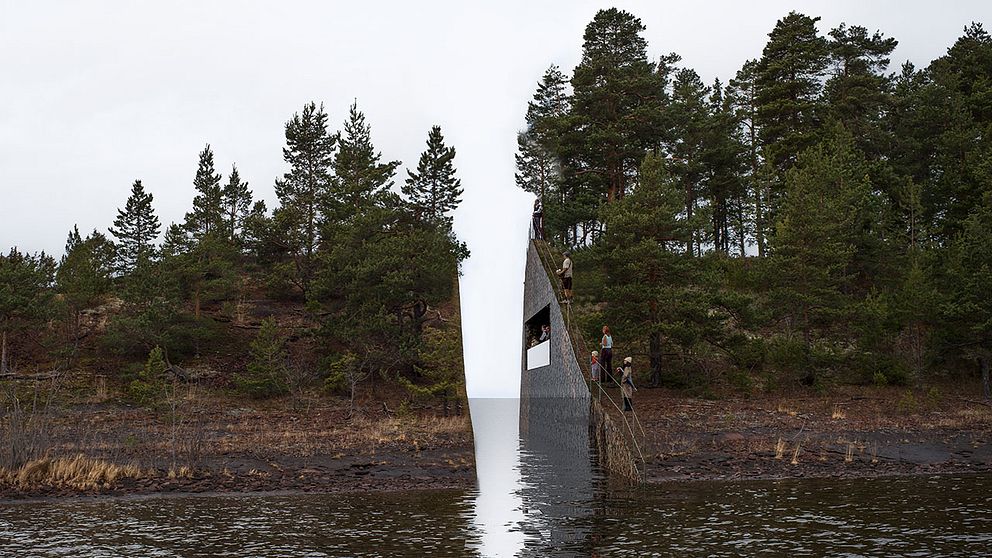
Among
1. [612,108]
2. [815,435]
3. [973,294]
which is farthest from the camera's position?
[612,108]

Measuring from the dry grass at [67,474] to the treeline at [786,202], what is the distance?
67.0 ft

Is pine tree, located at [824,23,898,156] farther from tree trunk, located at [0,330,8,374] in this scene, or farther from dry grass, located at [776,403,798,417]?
tree trunk, located at [0,330,8,374]

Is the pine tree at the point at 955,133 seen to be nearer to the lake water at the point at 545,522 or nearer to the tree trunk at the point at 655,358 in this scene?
the tree trunk at the point at 655,358

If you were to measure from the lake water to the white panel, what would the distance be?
1123 centimetres

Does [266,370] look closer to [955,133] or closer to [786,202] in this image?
[786,202]

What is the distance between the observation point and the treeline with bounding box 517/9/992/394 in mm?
35000

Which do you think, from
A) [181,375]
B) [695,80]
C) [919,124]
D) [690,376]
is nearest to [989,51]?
[919,124]

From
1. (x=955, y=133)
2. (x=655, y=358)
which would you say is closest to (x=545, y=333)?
(x=655, y=358)

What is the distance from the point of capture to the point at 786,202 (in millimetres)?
38531

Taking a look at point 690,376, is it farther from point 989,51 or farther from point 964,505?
point 989,51

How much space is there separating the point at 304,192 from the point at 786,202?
3482cm

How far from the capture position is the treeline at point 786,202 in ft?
115

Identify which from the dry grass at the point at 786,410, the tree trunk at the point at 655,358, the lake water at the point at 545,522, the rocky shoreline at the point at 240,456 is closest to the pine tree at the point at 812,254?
the dry grass at the point at 786,410

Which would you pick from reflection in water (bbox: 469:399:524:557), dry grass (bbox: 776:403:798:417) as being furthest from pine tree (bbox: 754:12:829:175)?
reflection in water (bbox: 469:399:524:557)
